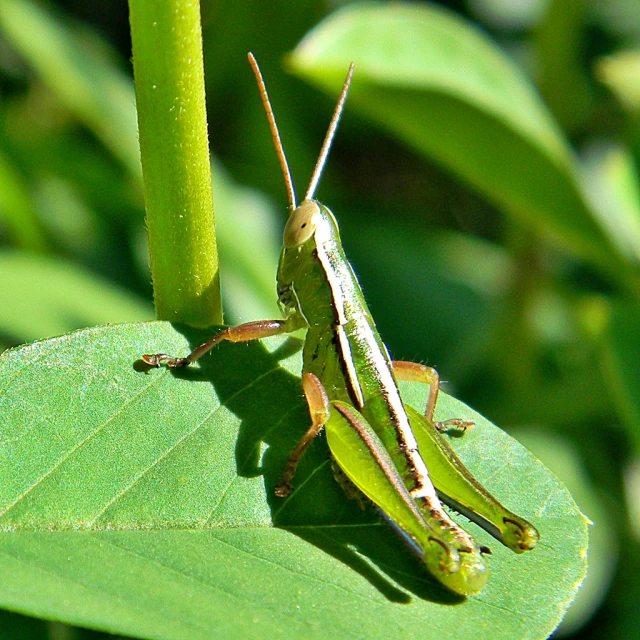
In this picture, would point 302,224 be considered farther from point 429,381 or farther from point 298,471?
point 298,471

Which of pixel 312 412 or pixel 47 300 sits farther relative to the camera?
pixel 47 300

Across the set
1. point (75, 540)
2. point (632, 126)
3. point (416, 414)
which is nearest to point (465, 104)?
point (632, 126)

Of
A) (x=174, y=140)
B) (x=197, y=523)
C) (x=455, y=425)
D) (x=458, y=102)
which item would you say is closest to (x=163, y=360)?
(x=197, y=523)

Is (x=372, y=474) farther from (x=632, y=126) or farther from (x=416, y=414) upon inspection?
(x=632, y=126)

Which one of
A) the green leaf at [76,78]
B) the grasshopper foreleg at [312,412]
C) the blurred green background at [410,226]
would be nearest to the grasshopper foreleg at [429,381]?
the grasshopper foreleg at [312,412]

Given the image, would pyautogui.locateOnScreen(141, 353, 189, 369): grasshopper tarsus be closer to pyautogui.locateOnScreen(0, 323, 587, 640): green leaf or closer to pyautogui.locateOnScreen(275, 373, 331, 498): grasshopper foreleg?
pyautogui.locateOnScreen(0, 323, 587, 640): green leaf
